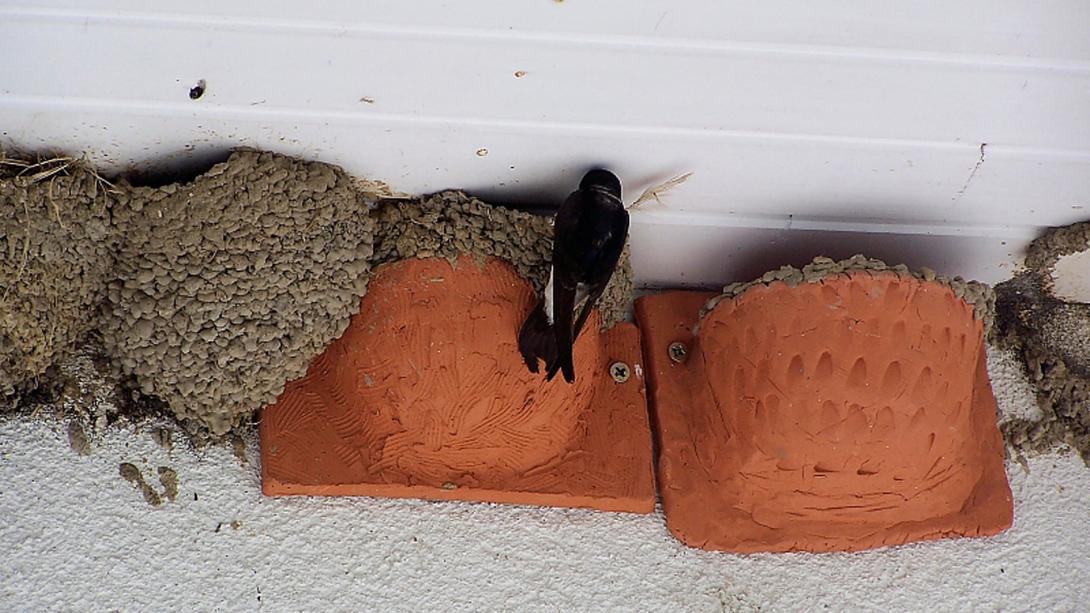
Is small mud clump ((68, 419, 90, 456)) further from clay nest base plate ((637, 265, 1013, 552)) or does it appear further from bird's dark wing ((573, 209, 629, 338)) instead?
clay nest base plate ((637, 265, 1013, 552))

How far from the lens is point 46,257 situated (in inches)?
83.7

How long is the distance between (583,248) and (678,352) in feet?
1.79

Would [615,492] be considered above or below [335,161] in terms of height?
below

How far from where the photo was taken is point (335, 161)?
2.16 meters

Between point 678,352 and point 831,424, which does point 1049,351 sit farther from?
point 678,352

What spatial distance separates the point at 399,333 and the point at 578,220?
1.48 feet

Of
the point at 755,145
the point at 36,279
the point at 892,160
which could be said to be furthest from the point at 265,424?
the point at 892,160

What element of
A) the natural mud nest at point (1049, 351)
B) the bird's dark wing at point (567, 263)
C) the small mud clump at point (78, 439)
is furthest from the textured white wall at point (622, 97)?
the small mud clump at point (78, 439)

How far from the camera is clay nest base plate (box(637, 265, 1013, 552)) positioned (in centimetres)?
218

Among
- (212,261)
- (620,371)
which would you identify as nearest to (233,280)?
(212,261)

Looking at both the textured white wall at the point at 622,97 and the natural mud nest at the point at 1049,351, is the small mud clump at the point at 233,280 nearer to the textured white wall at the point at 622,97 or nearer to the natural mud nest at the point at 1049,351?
the textured white wall at the point at 622,97

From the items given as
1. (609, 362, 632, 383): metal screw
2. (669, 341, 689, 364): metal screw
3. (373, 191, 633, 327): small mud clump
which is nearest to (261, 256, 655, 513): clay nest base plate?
(373, 191, 633, 327): small mud clump

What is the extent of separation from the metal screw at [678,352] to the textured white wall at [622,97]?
0.93 feet

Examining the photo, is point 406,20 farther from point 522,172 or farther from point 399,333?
point 399,333
